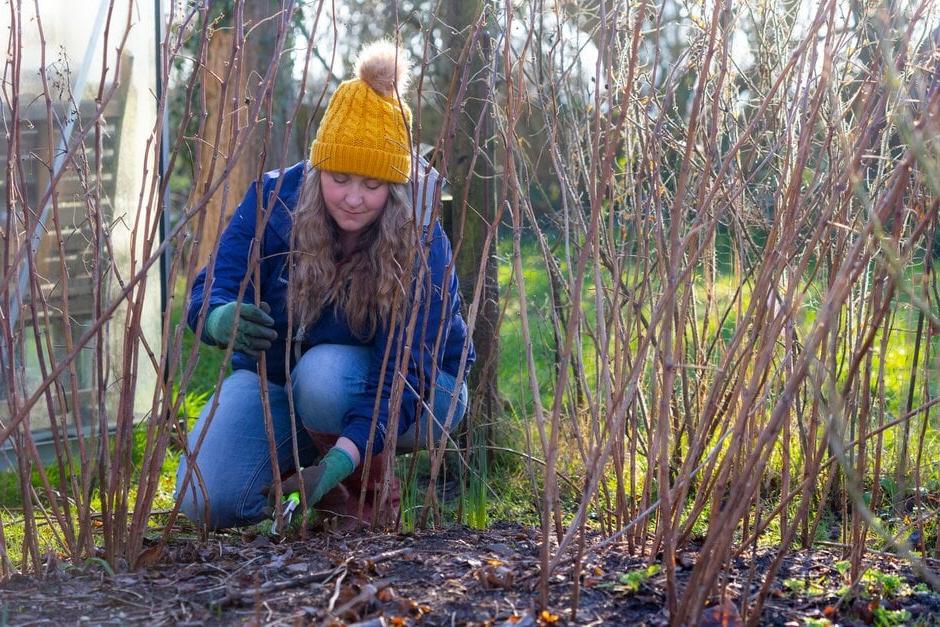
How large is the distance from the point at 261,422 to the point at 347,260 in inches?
20.3

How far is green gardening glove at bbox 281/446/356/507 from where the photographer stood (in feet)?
7.39

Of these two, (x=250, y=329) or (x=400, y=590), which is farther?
(x=250, y=329)

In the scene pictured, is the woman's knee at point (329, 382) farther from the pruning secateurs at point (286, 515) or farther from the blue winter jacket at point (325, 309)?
the pruning secateurs at point (286, 515)

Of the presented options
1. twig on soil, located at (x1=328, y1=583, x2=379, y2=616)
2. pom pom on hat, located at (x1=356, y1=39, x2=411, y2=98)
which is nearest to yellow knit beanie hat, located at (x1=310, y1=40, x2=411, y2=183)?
pom pom on hat, located at (x1=356, y1=39, x2=411, y2=98)

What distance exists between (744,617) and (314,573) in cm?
75

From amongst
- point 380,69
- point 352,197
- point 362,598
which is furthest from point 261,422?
point 362,598

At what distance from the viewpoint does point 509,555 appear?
78.4 inches

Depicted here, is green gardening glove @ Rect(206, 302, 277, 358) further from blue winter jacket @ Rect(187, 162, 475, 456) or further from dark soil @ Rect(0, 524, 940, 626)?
dark soil @ Rect(0, 524, 940, 626)

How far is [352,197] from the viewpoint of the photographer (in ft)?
8.05

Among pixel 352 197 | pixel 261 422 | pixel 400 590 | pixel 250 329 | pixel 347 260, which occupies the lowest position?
pixel 400 590

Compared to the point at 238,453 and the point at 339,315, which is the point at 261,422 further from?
the point at 339,315

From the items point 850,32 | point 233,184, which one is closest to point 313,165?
point 850,32

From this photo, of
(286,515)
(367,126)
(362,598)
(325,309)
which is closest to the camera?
(362,598)

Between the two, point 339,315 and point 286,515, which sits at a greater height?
point 339,315
